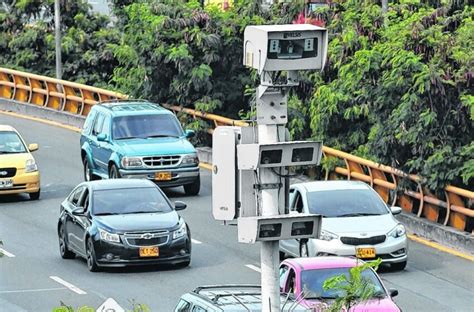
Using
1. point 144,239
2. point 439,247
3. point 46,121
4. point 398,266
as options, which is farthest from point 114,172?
point 46,121

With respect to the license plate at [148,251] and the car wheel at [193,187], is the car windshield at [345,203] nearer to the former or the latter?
the license plate at [148,251]

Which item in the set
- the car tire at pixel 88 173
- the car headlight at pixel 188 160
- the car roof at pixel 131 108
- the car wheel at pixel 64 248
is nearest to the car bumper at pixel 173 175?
the car headlight at pixel 188 160

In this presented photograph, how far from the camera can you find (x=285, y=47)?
426 inches

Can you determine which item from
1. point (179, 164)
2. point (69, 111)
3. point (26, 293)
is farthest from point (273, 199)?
point (69, 111)

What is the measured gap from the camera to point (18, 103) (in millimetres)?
42344

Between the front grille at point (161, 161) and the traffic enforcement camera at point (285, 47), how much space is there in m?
19.5

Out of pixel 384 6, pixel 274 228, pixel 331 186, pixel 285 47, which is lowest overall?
pixel 331 186

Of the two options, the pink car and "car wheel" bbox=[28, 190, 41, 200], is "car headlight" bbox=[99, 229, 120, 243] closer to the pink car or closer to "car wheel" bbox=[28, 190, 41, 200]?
the pink car

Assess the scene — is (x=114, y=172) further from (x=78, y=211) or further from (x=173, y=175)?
(x=78, y=211)

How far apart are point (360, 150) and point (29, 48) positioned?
16.7 m

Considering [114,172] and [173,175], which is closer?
[173,175]

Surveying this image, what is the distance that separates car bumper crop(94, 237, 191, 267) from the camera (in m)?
23.7

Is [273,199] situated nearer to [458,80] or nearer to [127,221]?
[127,221]

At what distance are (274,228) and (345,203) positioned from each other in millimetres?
13729
